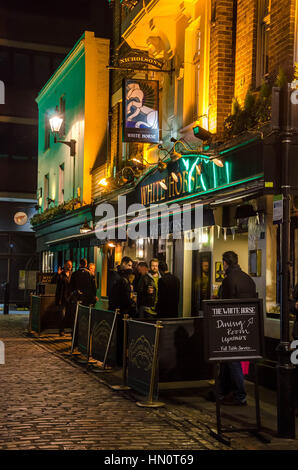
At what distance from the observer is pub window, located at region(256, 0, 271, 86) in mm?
12734

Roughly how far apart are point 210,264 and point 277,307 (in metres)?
3.19

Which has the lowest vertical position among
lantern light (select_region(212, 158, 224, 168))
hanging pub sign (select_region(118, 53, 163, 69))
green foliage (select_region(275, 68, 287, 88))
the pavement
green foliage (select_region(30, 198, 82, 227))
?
the pavement

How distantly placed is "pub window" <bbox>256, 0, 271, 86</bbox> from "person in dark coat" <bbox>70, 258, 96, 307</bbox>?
20.6 ft

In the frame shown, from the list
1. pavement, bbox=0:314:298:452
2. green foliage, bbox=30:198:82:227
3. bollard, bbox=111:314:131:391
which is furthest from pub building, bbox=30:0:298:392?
green foliage, bbox=30:198:82:227

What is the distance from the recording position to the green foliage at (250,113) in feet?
38.4

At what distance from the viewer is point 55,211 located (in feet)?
97.5

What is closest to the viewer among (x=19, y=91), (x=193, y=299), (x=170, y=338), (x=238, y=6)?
(x=170, y=338)

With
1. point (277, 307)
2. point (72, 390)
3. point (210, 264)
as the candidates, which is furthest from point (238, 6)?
point (72, 390)

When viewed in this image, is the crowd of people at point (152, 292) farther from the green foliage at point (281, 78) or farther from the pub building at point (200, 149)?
the green foliage at point (281, 78)

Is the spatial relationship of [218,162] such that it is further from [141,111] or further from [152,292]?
[141,111]

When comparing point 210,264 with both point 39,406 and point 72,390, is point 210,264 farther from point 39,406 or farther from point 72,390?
point 39,406

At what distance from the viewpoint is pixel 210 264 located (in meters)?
14.7

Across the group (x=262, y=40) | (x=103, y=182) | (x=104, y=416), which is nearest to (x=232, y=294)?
(x=104, y=416)

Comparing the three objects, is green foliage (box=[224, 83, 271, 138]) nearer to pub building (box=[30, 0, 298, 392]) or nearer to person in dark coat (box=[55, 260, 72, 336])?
pub building (box=[30, 0, 298, 392])
